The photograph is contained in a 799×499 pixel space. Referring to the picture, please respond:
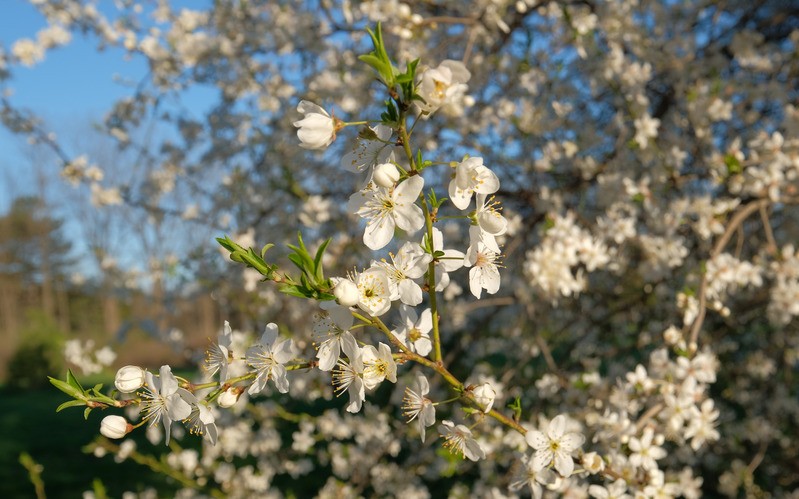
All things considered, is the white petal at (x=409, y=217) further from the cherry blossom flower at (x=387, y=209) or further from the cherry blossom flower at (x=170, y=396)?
the cherry blossom flower at (x=170, y=396)

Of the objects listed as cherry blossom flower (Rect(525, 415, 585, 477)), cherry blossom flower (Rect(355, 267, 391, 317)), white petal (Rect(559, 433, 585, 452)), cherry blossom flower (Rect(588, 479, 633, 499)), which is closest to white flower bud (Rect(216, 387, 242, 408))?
cherry blossom flower (Rect(355, 267, 391, 317))

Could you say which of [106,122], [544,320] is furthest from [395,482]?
[106,122]

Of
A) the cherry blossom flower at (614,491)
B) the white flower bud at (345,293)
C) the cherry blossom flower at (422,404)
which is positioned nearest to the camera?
the white flower bud at (345,293)

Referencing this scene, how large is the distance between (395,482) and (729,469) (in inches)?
90.8

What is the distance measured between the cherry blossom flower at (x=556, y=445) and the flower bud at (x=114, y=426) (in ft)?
2.80

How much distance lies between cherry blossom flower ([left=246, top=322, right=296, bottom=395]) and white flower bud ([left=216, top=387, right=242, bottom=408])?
0.02m

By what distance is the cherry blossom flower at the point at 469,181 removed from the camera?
1.02 m

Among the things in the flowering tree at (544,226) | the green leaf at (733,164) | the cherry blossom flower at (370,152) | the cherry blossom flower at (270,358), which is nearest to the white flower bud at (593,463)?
the flowering tree at (544,226)

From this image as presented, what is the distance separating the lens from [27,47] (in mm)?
4848

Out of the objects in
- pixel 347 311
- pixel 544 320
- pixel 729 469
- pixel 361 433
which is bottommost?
pixel 729 469

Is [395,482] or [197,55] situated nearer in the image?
[395,482]

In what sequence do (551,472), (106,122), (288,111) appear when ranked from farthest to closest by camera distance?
(106,122), (288,111), (551,472)

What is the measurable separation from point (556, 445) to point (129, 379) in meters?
0.95

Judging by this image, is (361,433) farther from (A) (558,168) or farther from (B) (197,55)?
(B) (197,55)
